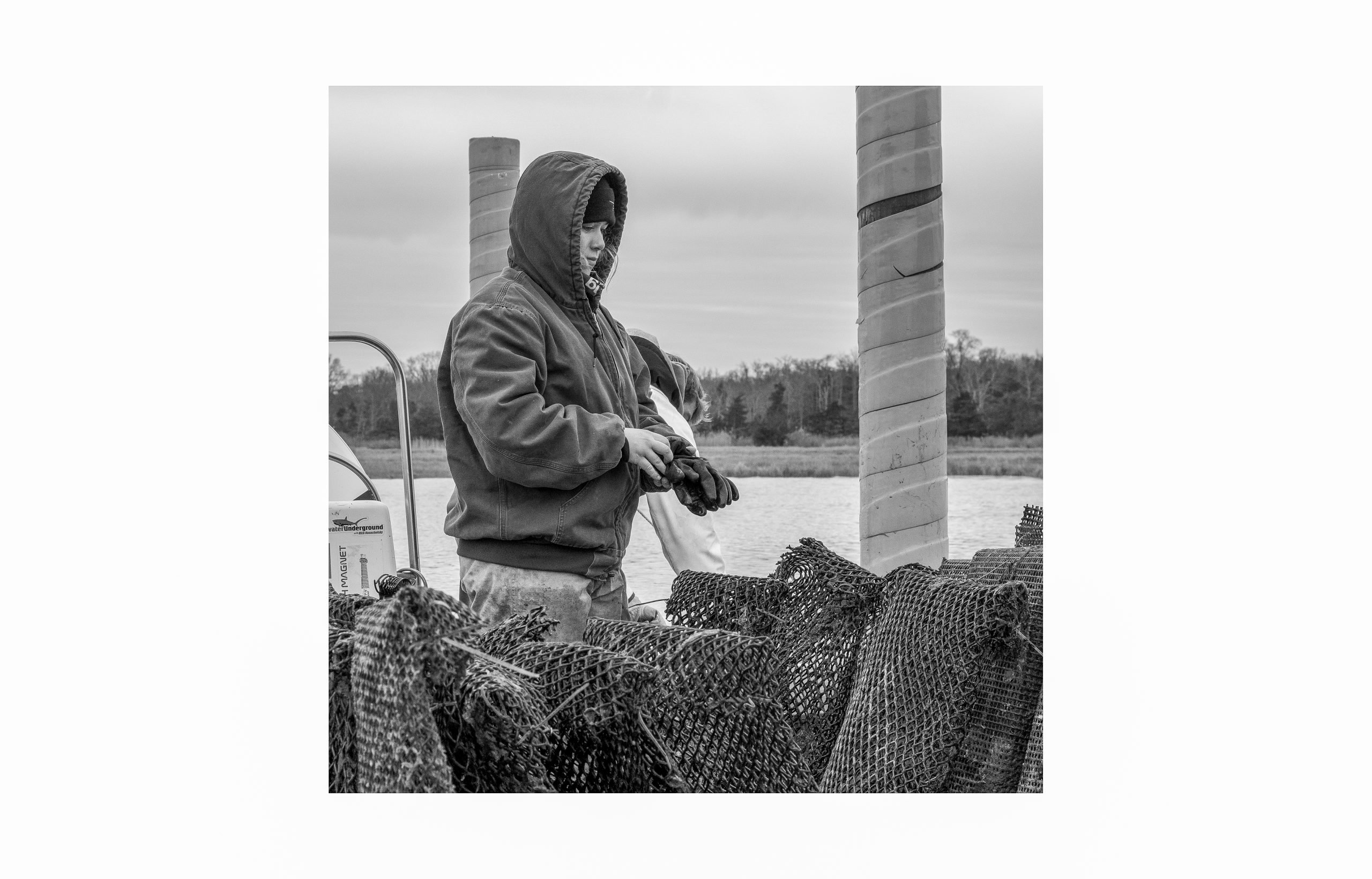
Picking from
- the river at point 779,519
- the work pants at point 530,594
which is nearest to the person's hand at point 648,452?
the work pants at point 530,594

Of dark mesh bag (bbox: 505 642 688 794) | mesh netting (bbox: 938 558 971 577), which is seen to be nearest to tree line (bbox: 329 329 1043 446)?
mesh netting (bbox: 938 558 971 577)

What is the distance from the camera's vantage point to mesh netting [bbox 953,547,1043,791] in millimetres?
1878

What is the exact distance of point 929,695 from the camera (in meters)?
1.84

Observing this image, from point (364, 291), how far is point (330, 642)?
1.52 m

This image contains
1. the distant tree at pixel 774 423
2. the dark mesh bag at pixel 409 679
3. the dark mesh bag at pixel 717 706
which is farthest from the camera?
the distant tree at pixel 774 423

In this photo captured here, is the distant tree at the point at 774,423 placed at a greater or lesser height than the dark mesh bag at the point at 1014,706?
greater

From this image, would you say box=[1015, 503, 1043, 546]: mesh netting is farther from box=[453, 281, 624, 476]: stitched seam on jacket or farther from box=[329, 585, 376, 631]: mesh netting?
box=[329, 585, 376, 631]: mesh netting

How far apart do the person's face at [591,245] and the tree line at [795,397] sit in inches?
45.1

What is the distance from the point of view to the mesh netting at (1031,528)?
7.57 ft

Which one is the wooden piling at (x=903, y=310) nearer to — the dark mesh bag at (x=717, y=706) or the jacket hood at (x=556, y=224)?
the jacket hood at (x=556, y=224)

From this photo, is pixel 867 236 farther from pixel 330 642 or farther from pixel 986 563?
pixel 330 642

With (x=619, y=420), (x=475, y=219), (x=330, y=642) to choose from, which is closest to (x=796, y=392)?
(x=475, y=219)

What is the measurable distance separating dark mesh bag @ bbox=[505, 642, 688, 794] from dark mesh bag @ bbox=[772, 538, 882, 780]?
0.36m

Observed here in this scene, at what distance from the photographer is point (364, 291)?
3.06 m
